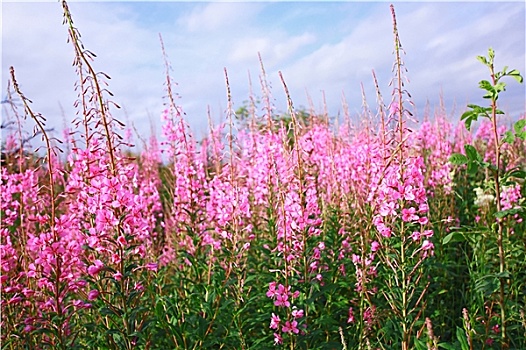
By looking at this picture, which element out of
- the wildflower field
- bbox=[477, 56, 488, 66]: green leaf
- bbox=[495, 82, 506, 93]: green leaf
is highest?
bbox=[477, 56, 488, 66]: green leaf

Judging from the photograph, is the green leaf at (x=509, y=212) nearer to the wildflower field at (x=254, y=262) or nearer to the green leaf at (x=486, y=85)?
the wildflower field at (x=254, y=262)

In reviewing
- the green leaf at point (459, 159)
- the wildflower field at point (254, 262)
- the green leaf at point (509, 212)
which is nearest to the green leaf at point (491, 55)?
the wildflower field at point (254, 262)

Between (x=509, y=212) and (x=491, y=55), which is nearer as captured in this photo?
(x=509, y=212)

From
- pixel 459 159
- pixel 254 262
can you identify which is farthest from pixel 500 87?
pixel 254 262

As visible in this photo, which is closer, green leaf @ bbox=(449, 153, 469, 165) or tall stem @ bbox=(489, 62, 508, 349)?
green leaf @ bbox=(449, 153, 469, 165)

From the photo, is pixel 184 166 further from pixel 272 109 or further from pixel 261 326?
pixel 261 326

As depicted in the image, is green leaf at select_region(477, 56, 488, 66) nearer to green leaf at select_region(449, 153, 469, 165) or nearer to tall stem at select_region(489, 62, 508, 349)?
tall stem at select_region(489, 62, 508, 349)

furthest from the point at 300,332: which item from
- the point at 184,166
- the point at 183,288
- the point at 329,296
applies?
the point at 184,166

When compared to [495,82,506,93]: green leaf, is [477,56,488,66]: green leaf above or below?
above

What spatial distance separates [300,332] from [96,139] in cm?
165

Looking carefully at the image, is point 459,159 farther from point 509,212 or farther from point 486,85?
point 486,85

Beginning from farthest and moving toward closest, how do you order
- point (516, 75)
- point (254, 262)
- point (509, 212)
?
point (254, 262)
point (516, 75)
point (509, 212)

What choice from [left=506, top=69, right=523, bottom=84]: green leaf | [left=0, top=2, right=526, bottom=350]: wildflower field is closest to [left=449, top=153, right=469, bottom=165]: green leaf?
[left=0, top=2, right=526, bottom=350]: wildflower field

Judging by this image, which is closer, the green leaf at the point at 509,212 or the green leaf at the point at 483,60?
the green leaf at the point at 509,212
